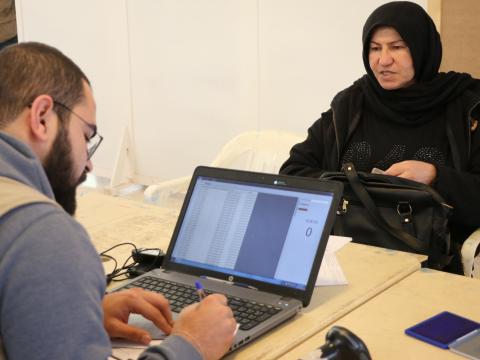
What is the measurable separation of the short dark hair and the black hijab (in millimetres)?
1583

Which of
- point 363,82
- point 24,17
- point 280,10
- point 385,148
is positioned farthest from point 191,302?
point 24,17

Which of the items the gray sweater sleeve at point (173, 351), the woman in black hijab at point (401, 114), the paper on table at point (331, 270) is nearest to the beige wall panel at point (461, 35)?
the woman in black hijab at point (401, 114)

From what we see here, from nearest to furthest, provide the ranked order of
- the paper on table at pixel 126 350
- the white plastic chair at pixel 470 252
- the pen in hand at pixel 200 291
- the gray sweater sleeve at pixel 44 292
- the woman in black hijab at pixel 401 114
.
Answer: the gray sweater sleeve at pixel 44 292 < the paper on table at pixel 126 350 < the pen in hand at pixel 200 291 < the white plastic chair at pixel 470 252 < the woman in black hijab at pixel 401 114

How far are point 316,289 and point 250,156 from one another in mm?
1574

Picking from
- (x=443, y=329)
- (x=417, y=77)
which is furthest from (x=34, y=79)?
(x=417, y=77)

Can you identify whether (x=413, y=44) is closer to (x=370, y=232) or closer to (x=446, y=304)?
(x=370, y=232)

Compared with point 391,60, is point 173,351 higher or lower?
lower

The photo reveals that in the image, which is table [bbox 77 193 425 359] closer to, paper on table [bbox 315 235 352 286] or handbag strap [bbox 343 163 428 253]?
paper on table [bbox 315 235 352 286]

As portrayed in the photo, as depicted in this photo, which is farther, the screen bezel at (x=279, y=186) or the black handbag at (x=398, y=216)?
the black handbag at (x=398, y=216)

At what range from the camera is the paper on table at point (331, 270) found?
63.2 inches

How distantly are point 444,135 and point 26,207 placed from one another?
5.97 feet

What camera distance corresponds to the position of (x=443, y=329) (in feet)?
4.40

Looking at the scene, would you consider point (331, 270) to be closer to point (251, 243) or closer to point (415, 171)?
point (251, 243)

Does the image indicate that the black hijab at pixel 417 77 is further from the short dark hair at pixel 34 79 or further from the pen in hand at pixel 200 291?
the short dark hair at pixel 34 79
